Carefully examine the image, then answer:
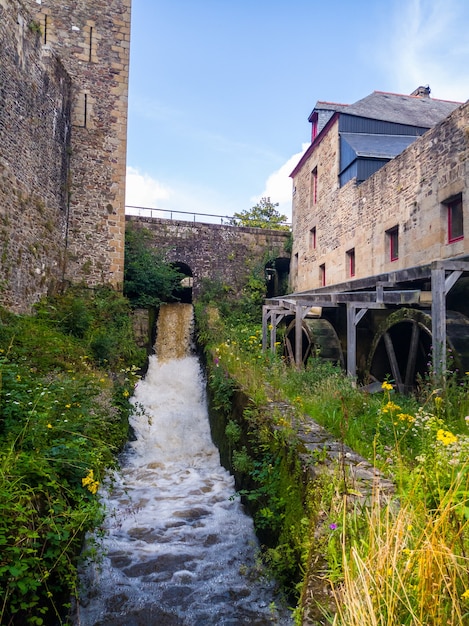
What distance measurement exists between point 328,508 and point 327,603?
763 mm

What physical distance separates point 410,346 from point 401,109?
10.2 meters

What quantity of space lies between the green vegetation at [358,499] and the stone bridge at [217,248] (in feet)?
34.3

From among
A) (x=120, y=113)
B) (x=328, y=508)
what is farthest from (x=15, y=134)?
(x=328, y=508)

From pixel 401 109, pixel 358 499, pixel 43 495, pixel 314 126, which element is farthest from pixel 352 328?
→ pixel 314 126

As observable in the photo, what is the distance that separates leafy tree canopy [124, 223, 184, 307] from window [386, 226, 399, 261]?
731cm

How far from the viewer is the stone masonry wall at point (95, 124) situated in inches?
489

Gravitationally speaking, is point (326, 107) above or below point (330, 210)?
above

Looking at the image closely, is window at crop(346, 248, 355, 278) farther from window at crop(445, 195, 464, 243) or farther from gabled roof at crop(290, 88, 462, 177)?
window at crop(445, 195, 464, 243)

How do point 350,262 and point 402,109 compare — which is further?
point 402,109

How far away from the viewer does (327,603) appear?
192 centimetres

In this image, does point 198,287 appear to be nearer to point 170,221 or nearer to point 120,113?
point 170,221

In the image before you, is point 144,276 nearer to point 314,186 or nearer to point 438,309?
point 314,186

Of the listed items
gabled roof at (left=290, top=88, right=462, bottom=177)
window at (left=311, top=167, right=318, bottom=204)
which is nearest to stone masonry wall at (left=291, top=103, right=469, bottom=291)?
window at (left=311, top=167, right=318, bottom=204)

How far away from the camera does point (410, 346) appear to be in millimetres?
7512
